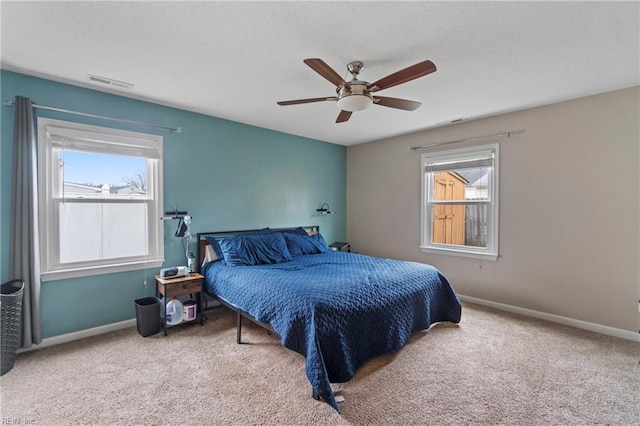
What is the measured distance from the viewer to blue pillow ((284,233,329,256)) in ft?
13.2

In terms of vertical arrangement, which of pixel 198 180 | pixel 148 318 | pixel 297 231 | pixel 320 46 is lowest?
pixel 148 318

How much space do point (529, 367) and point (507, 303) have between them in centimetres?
150

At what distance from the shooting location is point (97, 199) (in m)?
3.05

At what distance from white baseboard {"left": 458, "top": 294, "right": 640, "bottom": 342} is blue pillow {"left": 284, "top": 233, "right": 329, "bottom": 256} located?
7.17 feet

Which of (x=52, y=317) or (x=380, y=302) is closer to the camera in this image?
(x=380, y=302)

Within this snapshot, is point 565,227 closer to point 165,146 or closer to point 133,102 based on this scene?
point 165,146

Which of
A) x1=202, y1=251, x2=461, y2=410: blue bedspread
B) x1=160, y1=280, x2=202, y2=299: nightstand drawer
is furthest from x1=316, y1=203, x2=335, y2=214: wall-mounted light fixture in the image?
x1=160, y1=280, x2=202, y2=299: nightstand drawer

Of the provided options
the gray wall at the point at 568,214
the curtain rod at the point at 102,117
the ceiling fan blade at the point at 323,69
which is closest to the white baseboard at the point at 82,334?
the curtain rod at the point at 102,117

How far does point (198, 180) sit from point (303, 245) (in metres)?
1.63

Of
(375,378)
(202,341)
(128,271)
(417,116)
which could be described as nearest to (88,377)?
(202,341)

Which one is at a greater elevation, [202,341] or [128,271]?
[128,271]

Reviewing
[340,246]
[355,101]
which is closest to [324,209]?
[340,246]

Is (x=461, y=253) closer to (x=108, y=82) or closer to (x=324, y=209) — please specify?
(x=324, y=209)

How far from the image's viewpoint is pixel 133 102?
3211 mm
